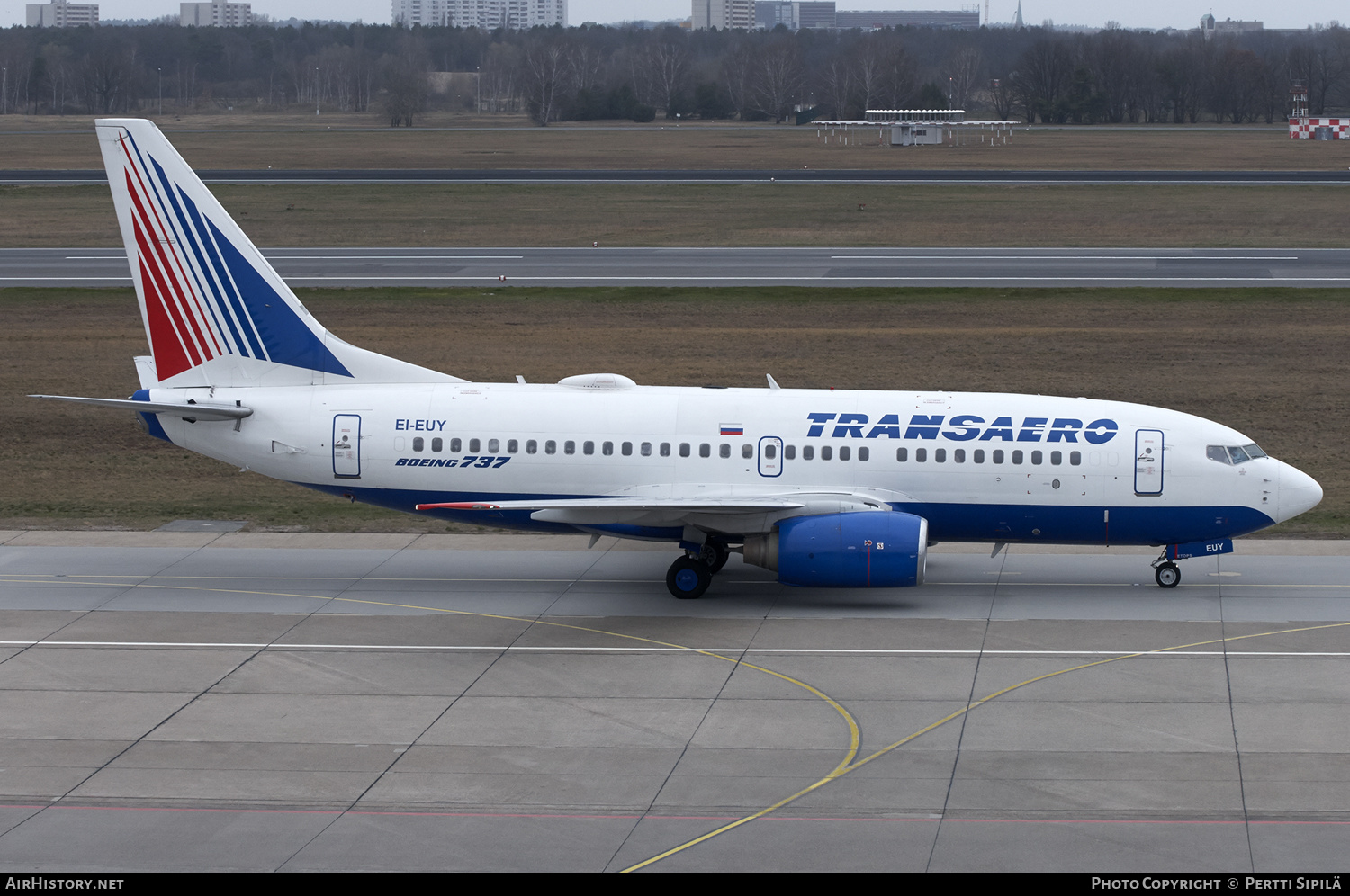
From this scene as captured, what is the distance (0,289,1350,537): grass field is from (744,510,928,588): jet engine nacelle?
11022 mm

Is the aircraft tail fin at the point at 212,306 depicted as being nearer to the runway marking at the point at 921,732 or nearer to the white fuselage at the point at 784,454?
the white fuselage at the point at 784,454

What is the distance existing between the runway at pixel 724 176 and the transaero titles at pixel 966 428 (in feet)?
261

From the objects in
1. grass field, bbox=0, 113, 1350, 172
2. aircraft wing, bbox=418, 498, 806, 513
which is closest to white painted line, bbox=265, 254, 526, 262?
grass field, bbox=0, 113, 1350, 172

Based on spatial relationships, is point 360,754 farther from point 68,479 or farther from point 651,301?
point 651,301

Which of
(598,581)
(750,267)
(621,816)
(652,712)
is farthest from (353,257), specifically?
(621,816)

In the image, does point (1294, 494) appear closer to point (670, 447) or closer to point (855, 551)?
point (855, 551)

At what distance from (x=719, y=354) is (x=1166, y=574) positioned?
25258 millimetres

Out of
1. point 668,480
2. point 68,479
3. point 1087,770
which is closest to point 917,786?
point 1087,770

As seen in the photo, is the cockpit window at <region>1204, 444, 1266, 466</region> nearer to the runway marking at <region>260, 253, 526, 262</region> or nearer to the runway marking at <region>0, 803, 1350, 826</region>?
the runway marking at <region>0, 803, 1350, 826</region>

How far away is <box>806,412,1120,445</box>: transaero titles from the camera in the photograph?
28.8m

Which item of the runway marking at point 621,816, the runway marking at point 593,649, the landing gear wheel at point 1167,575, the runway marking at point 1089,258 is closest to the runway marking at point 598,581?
the landing gear wheel at point 1167,575

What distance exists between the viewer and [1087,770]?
2041 centimetres

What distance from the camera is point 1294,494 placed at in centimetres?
2888

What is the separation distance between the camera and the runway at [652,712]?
714 inches
